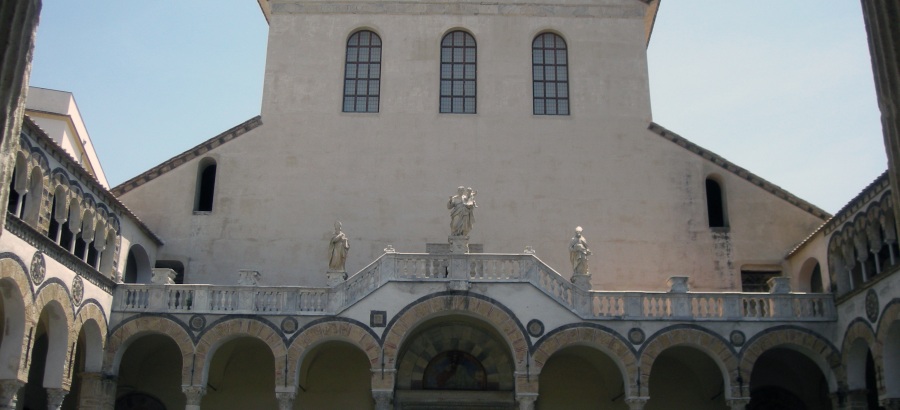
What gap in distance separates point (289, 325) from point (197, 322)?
224cm

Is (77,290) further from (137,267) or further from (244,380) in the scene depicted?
(244,380)

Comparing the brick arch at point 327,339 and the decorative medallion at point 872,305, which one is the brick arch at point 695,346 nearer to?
the decorative medallion at point 872,305

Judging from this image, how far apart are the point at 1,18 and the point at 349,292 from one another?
16.0m

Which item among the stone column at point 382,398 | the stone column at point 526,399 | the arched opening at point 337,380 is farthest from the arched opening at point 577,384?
the stone column at point 382,398

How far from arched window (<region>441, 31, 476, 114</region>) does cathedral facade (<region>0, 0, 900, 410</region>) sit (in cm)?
7

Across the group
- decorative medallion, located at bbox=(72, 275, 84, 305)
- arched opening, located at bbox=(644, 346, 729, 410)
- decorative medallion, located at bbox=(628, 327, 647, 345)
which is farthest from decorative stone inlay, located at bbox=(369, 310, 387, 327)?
arched opening, located at bbox=(644, 346, 729, 410)

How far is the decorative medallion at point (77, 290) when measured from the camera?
20.2 m

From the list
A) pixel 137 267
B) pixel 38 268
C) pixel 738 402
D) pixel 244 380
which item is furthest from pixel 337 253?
pixel 738 402

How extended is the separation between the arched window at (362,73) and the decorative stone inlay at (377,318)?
8.39m

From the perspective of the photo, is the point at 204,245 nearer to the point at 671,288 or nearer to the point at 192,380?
the point at 192,380

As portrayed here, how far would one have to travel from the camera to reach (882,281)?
19484mm

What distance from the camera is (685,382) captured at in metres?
24.6

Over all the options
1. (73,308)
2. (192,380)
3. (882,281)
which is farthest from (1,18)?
(882,281)

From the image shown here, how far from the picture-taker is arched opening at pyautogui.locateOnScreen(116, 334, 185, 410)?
24234 mm
